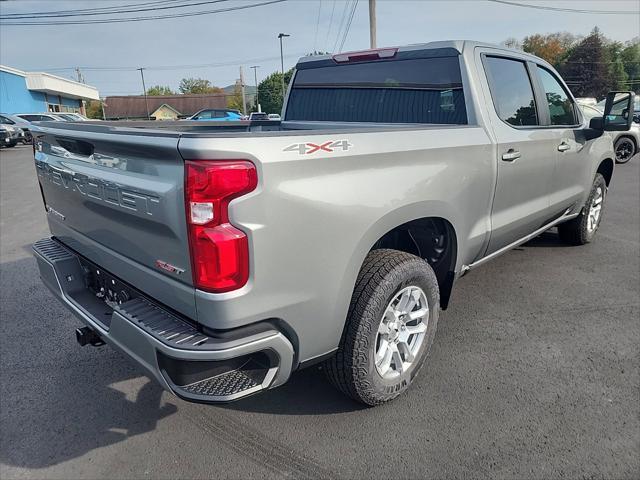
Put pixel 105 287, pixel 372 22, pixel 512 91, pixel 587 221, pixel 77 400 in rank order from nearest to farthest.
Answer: pixel 105 287 → pixel 77 400 → pixel 512 91 → pixel 587 221 → pixel 372 22

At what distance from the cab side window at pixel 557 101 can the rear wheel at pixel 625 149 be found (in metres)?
10.3

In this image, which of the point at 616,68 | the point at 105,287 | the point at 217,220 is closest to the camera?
the point at 217,220

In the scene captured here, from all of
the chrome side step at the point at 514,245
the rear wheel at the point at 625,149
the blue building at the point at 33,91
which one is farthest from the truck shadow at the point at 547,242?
the blue building at the point at 33,91

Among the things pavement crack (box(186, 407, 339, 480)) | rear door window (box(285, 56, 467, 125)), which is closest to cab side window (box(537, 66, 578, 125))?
rear door window (box(285, 56, 467, 125))

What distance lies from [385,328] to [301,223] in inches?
37.7

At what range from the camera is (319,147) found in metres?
1.91

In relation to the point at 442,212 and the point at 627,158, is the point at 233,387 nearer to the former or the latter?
the point at 442,212

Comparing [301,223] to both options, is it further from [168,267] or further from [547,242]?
[547,242]

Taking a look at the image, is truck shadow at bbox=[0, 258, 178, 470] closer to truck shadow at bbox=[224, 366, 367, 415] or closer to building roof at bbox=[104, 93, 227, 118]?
truck shadow at bbox=[224, 366, 367, 415]

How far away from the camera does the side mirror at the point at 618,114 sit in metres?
4.18

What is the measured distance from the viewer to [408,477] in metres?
2.14

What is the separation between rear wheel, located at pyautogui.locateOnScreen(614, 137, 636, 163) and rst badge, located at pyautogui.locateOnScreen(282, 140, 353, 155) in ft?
44.4

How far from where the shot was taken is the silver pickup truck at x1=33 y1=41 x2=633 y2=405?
5.74 feet

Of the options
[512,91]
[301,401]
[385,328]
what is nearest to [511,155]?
[512,91]
